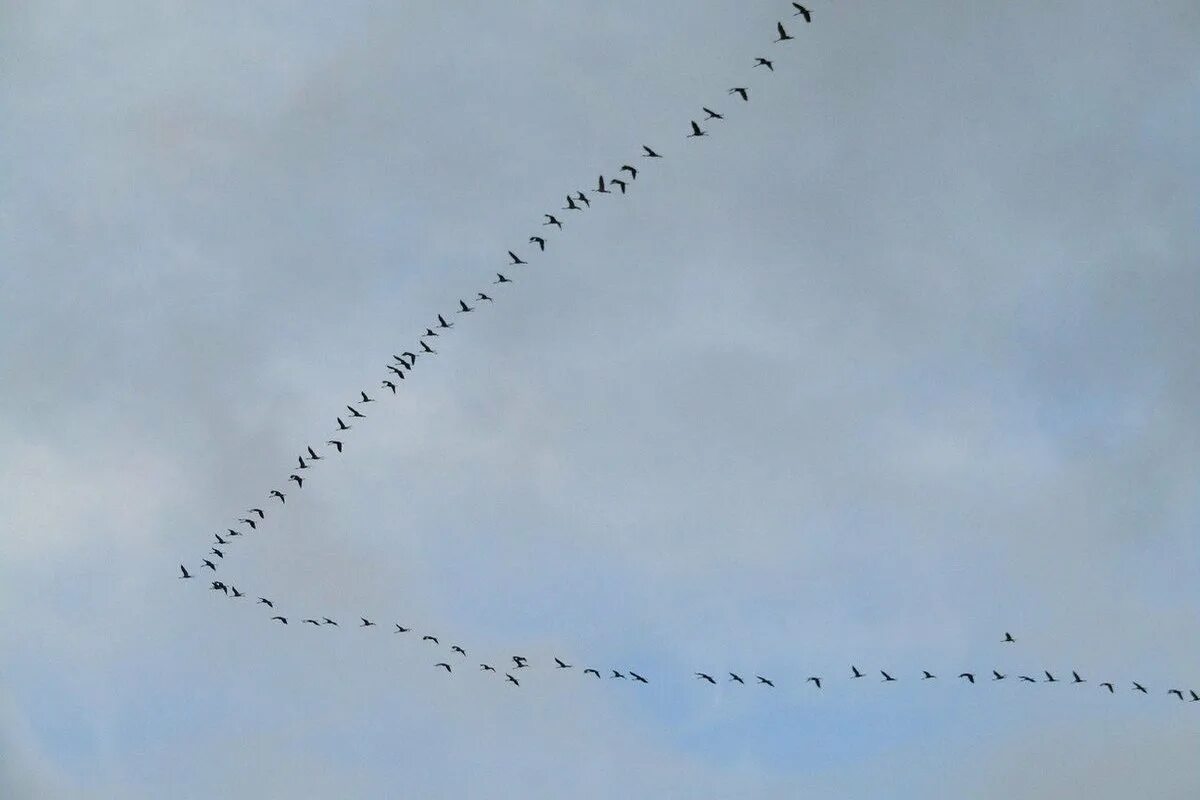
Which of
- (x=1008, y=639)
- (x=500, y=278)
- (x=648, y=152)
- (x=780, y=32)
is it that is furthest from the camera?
(x=1008, y=639)

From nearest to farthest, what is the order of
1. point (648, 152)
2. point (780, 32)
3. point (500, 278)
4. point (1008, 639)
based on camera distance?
point (780, 32) → point (648, 152) → point (500, 278) → point (1008, 639)

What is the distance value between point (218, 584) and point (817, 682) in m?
62.1

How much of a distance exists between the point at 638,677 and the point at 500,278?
43.7 meters

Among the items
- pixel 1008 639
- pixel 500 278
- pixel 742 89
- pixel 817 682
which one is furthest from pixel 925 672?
pixel 742 89

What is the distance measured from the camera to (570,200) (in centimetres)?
16075

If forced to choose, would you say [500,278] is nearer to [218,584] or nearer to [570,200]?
[570,200]

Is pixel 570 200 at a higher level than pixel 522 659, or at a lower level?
higher

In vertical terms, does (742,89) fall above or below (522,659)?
above

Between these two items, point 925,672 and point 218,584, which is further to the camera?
point 925,672

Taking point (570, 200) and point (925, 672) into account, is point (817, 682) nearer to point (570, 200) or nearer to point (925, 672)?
point (925, 672)

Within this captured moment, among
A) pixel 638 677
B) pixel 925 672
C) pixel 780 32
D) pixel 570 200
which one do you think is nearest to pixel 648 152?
pixel 570 200

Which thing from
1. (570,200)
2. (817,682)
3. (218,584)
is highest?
(570,200)

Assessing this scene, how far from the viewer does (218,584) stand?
183 meters

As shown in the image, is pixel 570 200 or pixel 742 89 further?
pixel 570 200
